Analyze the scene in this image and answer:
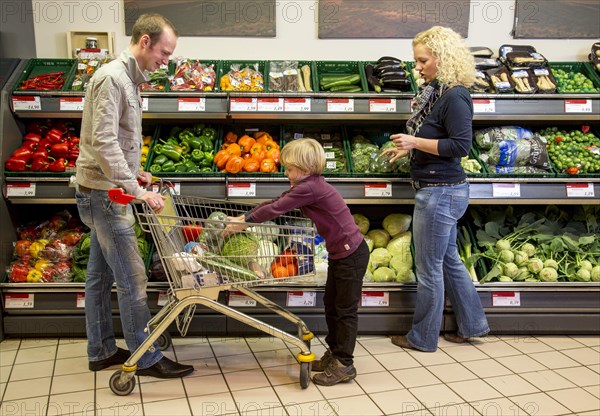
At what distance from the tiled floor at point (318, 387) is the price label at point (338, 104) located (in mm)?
1564

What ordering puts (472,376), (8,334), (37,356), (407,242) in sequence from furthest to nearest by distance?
(407,242), (8,334), (37,356), (472,376)

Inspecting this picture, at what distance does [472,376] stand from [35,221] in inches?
125

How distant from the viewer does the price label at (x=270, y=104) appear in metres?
3.92

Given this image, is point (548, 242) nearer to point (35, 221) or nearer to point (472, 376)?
point (472, 376)

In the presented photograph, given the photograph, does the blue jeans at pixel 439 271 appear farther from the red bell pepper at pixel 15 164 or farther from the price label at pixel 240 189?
the red bell pepper at pixel 15 164

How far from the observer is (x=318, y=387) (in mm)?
3303

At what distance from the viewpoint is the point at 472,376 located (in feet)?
11.3

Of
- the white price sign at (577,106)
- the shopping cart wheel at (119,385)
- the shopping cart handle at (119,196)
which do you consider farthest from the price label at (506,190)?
the shopping cart wheel at (119,385)

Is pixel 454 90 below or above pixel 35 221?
above

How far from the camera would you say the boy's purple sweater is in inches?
125

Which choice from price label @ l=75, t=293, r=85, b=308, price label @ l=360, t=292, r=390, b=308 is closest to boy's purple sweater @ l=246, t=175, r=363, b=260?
price label @ l=360, t=292, r=390, b=308

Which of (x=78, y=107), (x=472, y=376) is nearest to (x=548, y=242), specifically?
(x=472, y=376)

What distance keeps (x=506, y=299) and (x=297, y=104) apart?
1937 millimetres

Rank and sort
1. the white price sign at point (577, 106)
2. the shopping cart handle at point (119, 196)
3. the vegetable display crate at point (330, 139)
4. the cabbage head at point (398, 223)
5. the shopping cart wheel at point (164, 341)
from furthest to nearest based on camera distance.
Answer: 1. the cabbage head at point (398, 223)
2. the vegetable display crate at point (330, 139)
3. the white price sign at point (577, 106)
4. the shopping cart wheel at point (164, 341)
5. the shopping cart handle at point (119, 196)
